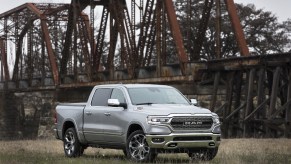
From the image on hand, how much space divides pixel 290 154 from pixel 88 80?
76.1ft

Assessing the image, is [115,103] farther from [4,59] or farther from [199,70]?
[4,59]

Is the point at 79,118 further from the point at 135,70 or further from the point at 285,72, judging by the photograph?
the point at 135,70

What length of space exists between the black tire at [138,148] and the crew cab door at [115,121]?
0.38m

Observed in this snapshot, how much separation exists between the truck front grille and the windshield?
1078 millimetres

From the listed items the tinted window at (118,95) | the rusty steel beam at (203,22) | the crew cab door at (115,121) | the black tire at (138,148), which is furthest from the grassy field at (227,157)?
the rusty steel beam at (203,22)

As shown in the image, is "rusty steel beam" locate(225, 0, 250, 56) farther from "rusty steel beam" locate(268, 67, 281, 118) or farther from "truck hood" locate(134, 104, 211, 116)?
Result: "truck hood" locate(134, 104, 211, 116)

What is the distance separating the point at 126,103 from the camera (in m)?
15.3

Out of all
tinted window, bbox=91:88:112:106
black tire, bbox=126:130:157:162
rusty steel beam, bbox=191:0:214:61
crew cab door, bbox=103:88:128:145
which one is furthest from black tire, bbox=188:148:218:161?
rusty steel beam, bbox=191:0:214:61

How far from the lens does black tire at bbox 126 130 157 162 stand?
14.5 m

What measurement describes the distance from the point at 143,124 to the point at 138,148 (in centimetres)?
53

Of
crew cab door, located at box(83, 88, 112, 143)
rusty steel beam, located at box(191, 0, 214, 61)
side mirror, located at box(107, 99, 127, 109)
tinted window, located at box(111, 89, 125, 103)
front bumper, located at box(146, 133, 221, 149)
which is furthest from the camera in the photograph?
rusty steel beam, located at box(191, 0, 214, 61)

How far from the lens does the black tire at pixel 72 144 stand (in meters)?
16.9

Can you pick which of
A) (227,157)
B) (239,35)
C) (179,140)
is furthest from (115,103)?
(239,35)

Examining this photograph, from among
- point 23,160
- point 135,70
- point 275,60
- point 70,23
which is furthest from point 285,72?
point 70,23
